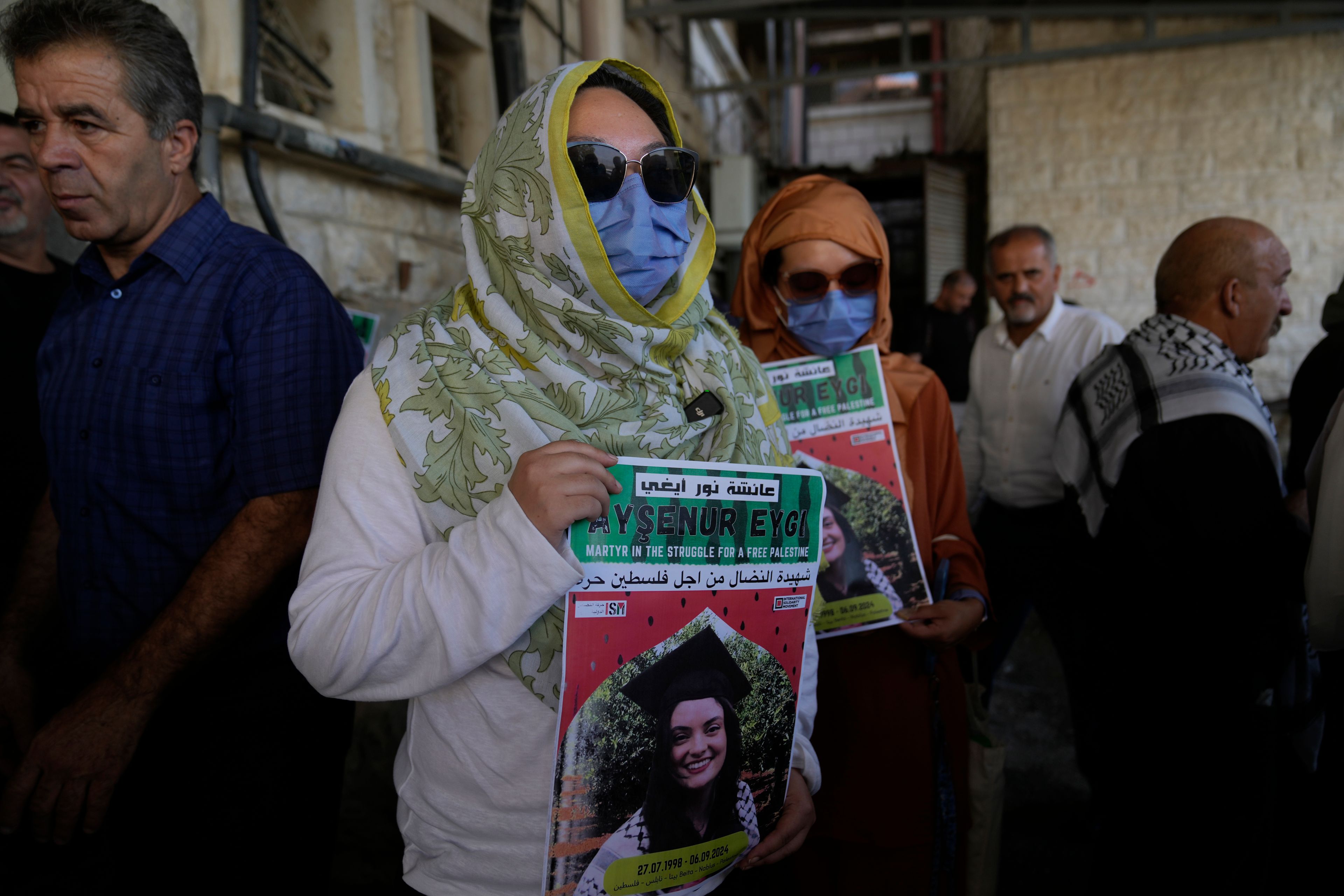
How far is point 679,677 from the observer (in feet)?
3.79

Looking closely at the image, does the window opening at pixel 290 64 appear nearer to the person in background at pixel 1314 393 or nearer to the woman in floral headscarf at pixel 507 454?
the woman in floral headscarf at pixel 507 454

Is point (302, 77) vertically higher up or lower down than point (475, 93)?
lower down

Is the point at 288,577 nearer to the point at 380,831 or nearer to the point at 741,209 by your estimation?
the point at 380,831

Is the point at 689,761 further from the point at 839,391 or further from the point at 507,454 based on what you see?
the point at 839,391

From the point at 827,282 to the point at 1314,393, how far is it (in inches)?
65.0

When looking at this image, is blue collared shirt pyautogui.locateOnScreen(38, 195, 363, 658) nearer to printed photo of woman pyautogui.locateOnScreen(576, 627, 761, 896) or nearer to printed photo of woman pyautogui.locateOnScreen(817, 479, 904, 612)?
printed photo of woman pyautogui.locateOnScreen(576, 627, 761, 896)

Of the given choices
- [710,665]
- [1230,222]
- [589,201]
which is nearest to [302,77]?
[589,201]

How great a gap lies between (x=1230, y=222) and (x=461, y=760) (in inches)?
104

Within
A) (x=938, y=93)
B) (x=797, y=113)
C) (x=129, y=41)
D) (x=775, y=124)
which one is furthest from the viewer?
(x=938, y=93)

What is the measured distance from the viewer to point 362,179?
3.52m

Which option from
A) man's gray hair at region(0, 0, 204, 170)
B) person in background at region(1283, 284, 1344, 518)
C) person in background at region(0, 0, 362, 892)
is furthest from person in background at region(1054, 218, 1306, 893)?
man's gray hair at region(0, 0, 204, 170)

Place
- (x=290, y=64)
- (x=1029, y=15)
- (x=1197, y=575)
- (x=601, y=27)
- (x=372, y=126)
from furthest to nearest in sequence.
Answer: (x=1029, y=15)
(x=601, y=27)
(x=372, y=126)
(x=290, y=64)
(x=1197, y=575)

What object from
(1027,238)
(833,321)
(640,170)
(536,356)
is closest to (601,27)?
(1027,238)

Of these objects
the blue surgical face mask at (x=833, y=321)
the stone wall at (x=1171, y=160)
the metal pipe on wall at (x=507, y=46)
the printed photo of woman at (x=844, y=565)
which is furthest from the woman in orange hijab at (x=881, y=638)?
the stone wall at (x=1171, y=160)
